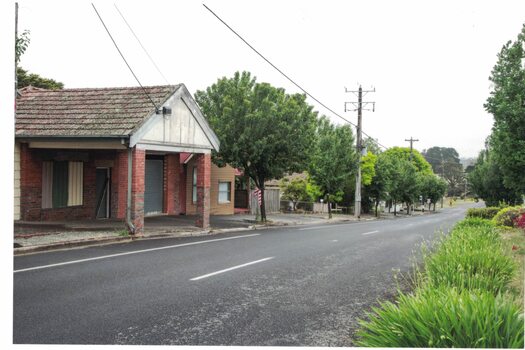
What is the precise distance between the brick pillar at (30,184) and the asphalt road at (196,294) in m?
5.42

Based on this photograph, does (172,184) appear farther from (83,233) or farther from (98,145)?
(83,233)

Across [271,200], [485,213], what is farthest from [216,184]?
[485,213]

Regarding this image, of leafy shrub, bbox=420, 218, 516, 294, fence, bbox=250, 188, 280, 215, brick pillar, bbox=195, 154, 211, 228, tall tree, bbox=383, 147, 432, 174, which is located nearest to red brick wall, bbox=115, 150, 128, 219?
brick pillar, bbox=195, 154, 211, 228

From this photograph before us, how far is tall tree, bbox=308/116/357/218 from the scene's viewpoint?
→ 3709cm

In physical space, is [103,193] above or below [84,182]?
below

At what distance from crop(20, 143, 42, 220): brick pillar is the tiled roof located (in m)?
1.04

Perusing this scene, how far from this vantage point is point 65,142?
15758mm

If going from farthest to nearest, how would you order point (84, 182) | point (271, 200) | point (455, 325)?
point (271, 200) < point (84, 182) < point (455, 325)

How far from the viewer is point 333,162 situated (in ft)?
122

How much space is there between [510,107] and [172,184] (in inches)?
639

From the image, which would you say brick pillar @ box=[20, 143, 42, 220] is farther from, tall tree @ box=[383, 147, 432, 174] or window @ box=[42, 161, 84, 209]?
tall tree @ box=[383, 147, 432, 174]

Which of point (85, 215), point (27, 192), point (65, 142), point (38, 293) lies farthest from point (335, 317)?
point (85, 215)

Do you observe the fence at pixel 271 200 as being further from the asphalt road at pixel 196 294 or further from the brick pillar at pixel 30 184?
the asphalt road at pixel 196 294

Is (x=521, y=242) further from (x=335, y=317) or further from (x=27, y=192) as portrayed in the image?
(x=27, y=192)
